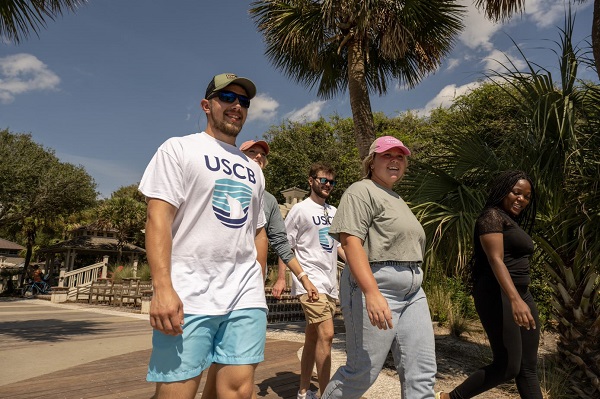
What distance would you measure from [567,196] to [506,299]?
190 cm

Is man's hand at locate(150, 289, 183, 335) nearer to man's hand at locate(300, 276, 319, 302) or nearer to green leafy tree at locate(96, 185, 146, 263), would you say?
man's hand at locate(300, 276, 319, 302)

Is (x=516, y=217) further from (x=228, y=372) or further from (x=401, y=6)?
(x=401, y=6)

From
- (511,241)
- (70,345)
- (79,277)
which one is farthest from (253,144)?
(79,277)

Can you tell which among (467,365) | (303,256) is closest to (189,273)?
(303,256)

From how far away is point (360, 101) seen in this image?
7.52 meters

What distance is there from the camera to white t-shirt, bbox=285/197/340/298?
3631mm

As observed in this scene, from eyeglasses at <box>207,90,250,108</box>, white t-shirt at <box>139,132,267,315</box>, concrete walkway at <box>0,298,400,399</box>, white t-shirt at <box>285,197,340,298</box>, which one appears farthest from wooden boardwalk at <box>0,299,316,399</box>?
eyeglasses at <box>207,90,250,108</box>

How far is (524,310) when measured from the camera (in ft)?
9.02

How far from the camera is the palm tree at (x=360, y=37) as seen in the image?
738cm

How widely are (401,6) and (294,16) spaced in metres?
1.93

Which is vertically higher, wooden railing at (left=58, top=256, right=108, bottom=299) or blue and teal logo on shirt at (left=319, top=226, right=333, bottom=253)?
wooden railing at (left=58, top=256, right=108, bottom=299)

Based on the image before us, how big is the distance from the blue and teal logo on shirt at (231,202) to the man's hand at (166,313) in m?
0.42

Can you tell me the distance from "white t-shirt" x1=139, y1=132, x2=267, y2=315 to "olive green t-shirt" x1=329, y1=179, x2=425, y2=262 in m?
0.65

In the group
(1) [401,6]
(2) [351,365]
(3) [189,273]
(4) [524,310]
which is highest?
(1) [401,6]
